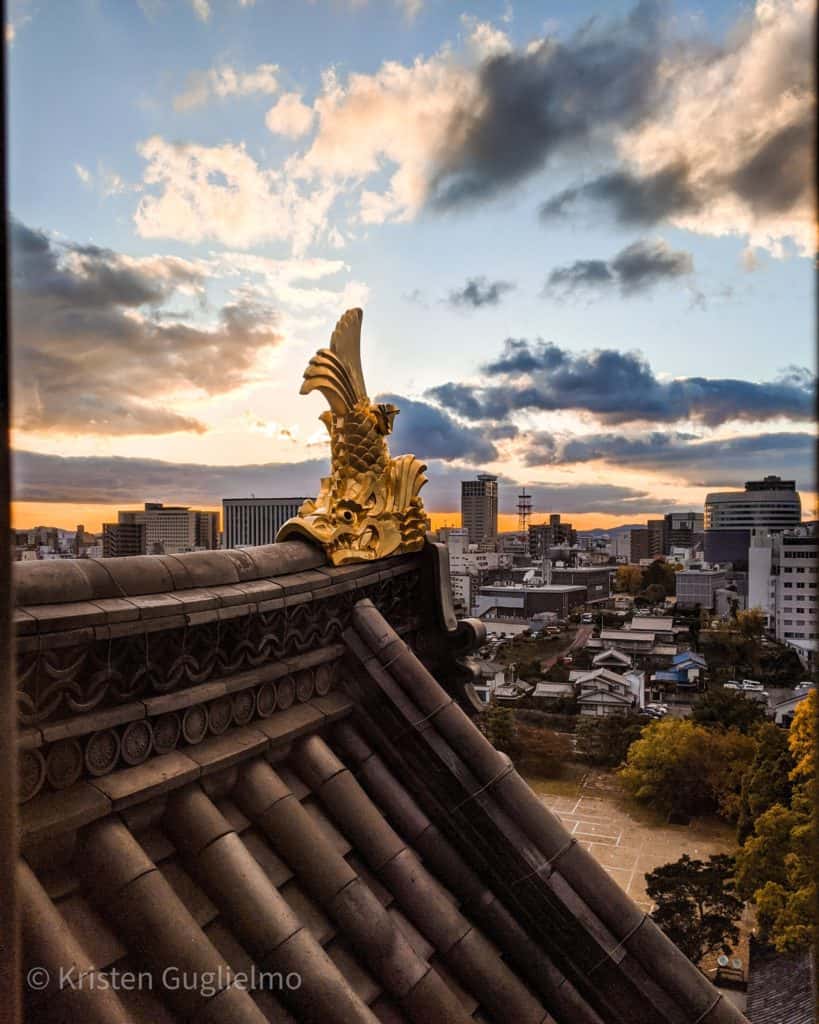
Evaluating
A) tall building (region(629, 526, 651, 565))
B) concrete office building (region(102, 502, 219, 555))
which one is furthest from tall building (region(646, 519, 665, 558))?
concrete office building (region(102, 502, 219, 555))

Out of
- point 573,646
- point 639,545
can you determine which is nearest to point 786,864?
point 573,646

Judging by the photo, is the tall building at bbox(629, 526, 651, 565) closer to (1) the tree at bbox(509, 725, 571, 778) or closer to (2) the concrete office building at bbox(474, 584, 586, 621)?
(2) the concrete office building at bbox(474, 584, 586, 621)

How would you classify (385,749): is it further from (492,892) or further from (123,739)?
(123,739)

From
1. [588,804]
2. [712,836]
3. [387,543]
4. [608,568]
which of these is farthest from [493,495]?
[387,543]

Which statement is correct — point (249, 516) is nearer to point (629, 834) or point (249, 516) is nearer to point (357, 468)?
point (357, 468)

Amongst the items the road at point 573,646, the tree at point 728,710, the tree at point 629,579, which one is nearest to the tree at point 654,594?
the tree at point 629,579
